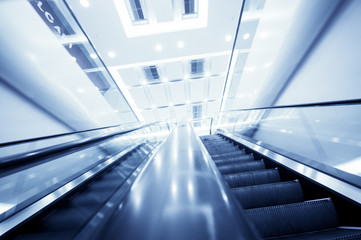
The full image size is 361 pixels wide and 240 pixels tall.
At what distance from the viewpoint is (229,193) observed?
536mm

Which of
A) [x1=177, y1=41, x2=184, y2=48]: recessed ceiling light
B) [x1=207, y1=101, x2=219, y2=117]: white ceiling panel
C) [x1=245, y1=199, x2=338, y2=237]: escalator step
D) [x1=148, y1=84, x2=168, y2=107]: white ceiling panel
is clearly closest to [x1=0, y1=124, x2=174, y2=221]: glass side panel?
[x1=245, y1=199, x2=338, y2=237]: escalator step

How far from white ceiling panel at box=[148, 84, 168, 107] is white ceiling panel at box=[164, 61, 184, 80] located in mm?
1092

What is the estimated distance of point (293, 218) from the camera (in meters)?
1.23

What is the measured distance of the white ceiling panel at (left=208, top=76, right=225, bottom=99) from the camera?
30.1 feet

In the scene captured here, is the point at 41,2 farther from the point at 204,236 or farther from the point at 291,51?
the point at 291,51

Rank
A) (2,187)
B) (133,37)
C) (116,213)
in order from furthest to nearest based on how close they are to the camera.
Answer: (133,37) → (2,187) → (116,213)

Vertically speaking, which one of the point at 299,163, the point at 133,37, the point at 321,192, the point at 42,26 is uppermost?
the point at 133,37

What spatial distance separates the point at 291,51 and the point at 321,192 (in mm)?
5334

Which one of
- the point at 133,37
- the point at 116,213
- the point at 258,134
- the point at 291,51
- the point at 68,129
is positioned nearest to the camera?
the point at 116,213

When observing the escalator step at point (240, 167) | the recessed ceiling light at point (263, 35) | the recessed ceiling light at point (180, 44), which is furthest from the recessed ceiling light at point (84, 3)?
the escalator step at point (240, 167)

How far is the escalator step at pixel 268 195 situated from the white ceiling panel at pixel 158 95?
8266mm

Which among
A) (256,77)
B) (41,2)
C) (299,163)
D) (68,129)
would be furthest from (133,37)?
Answer: (299,163)

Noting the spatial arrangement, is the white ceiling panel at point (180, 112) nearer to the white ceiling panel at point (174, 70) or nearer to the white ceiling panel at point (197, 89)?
the white ceiling panel at point (197, 89)

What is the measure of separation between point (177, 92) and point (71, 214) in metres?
9.15
